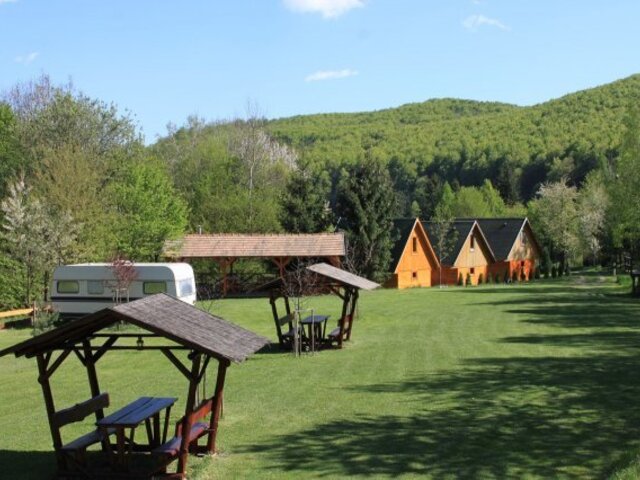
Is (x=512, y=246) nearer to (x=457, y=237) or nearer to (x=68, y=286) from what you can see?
(x=457, y=237)

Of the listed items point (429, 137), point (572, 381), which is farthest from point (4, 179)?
point (429, 137)

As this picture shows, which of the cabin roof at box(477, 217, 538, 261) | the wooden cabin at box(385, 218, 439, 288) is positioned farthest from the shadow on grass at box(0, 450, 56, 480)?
the cabin roof at box(477, 217, 538, 261)

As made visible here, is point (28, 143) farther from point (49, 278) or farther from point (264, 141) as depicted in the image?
point (264, 141)

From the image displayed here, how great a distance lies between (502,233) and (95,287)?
1657 inches

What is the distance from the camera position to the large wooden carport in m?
42.2

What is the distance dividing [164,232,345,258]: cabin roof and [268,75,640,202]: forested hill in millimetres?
65466

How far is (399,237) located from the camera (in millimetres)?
51094

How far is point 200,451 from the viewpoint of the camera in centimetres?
1079

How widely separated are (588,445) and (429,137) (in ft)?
506

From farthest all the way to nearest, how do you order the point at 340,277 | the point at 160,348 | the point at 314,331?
1. the point at 340,277
2. the point at 314,331
3. the point at 160,348

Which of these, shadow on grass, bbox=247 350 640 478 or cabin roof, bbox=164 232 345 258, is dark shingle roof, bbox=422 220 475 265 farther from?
shadow on grass, bbox=247 350 640 478

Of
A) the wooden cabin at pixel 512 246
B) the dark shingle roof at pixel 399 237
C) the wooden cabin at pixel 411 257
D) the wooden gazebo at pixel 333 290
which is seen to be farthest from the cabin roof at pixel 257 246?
the wooden cabin at pixel 512 246

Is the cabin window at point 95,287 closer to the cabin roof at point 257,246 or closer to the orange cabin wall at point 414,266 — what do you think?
the cabin roof at point 257,246

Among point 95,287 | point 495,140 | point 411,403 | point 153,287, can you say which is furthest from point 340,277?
point 495,140
